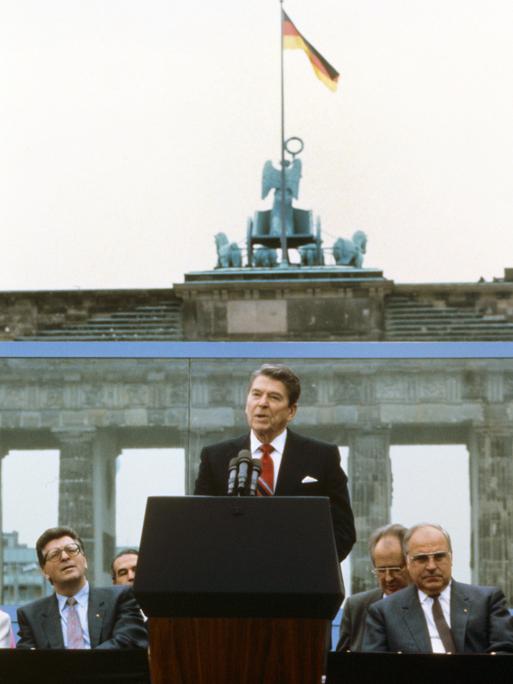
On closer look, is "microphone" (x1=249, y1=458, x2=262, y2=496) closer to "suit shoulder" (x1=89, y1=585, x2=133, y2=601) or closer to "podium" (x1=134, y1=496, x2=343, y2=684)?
"podium" (x1=134, y1=496, x2=343, y2=684)

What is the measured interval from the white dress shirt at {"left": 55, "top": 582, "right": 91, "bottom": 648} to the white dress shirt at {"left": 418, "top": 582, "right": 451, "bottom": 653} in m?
1.44

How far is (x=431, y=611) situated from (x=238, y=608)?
7.47ft

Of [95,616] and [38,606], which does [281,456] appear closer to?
[95,616]

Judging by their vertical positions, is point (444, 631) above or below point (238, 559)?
below

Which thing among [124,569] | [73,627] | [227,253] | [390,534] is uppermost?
[227,253]

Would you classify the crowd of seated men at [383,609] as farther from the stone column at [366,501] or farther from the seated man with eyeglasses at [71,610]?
the stone column at [366,501]

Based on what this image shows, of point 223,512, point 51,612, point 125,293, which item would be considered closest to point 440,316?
point 125,293

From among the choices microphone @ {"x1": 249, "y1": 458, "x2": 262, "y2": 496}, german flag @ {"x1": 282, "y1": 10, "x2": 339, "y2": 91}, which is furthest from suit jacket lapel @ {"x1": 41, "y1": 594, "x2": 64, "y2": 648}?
german flag @ {"x1": 282, "y1": 10, "x2": 339, "y2": 91}

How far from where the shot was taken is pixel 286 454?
541 centimetres

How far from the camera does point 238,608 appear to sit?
373cm

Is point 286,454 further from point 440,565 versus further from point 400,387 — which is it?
point 400,387

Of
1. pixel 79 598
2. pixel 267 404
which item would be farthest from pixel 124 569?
pixel 267 404

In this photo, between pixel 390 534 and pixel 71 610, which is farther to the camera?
pixel 390 534

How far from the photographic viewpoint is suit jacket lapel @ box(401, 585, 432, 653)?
575cm
